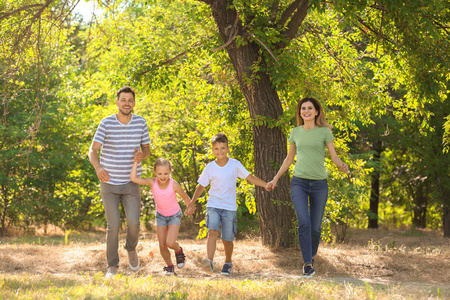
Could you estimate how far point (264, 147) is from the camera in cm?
861

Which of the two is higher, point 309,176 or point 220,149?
point 220,149

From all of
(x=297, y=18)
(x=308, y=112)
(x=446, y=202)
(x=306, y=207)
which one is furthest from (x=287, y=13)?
(x=446, y=202)

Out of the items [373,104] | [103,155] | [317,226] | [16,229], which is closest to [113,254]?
[103,155]

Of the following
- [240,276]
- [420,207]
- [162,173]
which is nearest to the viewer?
[162,173]

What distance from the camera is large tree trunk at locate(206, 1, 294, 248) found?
848 centimetres

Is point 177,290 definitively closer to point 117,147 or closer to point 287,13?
point 117,147

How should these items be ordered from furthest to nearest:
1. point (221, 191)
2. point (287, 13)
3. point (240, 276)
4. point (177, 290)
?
point (287, 13) < point (240, 276) < point (221, 191) < point (177, 290)

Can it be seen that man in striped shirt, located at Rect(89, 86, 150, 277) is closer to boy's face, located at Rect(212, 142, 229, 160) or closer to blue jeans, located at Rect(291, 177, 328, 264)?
boy's face, located at Rect(212, 142, 229, 160)

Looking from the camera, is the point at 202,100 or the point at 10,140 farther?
the point at 10,140

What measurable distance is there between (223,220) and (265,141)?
2339mm

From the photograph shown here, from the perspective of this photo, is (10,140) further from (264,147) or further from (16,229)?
(264,147)

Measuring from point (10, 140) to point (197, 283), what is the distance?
13307 millimetres

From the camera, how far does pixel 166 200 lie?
21.5 ft

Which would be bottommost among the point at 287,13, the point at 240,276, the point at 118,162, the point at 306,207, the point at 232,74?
the point at 240,276
